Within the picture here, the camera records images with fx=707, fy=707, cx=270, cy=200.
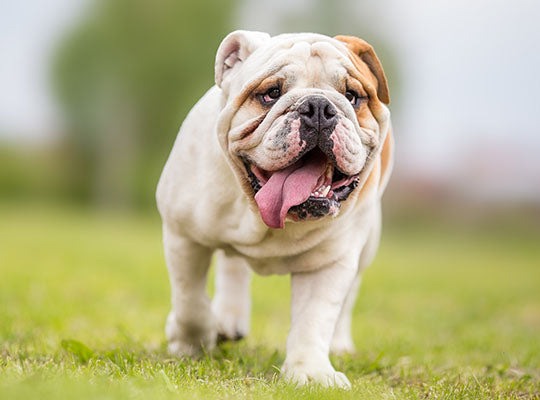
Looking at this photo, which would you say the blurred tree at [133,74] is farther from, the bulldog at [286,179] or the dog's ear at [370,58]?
the dog's ear at [370,58]

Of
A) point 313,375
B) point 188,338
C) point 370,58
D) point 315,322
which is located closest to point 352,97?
point 370,58

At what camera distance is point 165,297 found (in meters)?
6.26

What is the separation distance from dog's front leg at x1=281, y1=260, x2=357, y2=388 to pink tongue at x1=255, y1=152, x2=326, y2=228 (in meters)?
0.57

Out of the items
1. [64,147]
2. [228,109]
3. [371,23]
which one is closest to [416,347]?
[228,109]

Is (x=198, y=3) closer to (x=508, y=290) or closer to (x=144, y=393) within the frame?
(x=508, y=290)

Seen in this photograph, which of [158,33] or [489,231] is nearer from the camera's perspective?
[489,231]

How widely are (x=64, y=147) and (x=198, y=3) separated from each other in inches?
287

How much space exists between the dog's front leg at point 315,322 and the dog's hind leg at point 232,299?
636 millimetres

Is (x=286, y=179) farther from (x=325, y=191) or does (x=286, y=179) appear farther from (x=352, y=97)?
(x=352, y=97)

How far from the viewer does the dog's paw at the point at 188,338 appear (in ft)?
12.1

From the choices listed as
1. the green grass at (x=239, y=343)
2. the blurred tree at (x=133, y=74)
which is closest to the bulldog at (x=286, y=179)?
the green grass at (x=239, y=343)

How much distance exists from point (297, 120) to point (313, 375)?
1.13 metres

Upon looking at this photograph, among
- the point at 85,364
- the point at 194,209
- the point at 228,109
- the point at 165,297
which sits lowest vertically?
the point at 165,297

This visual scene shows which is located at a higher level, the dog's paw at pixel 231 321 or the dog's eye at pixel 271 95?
the dog's eye at pixel 271 95
